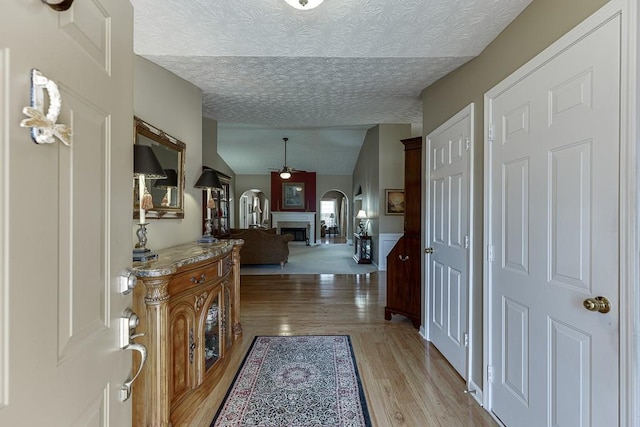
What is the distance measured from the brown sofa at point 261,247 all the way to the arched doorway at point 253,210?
5.07 meters

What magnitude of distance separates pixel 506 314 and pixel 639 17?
1560 millimetres

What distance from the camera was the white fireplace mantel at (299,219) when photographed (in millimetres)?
11336

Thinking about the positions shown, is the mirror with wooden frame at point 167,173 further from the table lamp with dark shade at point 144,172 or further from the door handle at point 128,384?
the door handle at point 128,384

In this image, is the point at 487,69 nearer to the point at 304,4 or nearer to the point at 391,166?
the point at 304,4

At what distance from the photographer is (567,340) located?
1377mm

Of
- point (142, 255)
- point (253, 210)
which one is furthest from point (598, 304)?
point (253, 210)

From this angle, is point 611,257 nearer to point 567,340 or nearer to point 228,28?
point 567,340

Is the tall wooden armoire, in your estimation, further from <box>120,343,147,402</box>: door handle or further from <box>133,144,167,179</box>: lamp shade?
<box>120,343,147,402</box>: door handle

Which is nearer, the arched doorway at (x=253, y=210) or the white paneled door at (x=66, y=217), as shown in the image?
the white paneled door at (x=66, y=217)

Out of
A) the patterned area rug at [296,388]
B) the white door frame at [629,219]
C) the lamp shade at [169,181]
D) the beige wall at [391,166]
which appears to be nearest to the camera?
the white door frame at [629,219]

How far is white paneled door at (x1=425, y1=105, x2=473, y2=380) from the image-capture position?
2.32 metres

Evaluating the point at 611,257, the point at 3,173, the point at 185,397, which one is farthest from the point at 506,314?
the point at 3,173

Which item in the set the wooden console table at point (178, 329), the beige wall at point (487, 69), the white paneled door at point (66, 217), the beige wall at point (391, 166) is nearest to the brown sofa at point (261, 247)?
the beige wall at point (391, 166)

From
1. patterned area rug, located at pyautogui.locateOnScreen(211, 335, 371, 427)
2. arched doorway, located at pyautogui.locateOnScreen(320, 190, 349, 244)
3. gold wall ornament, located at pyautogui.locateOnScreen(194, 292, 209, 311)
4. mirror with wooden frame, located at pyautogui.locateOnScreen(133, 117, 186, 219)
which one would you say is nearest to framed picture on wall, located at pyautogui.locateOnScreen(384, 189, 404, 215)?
patterned area rug, located at pyautogui.locateOnScreen(211, 335, 371, 427)
